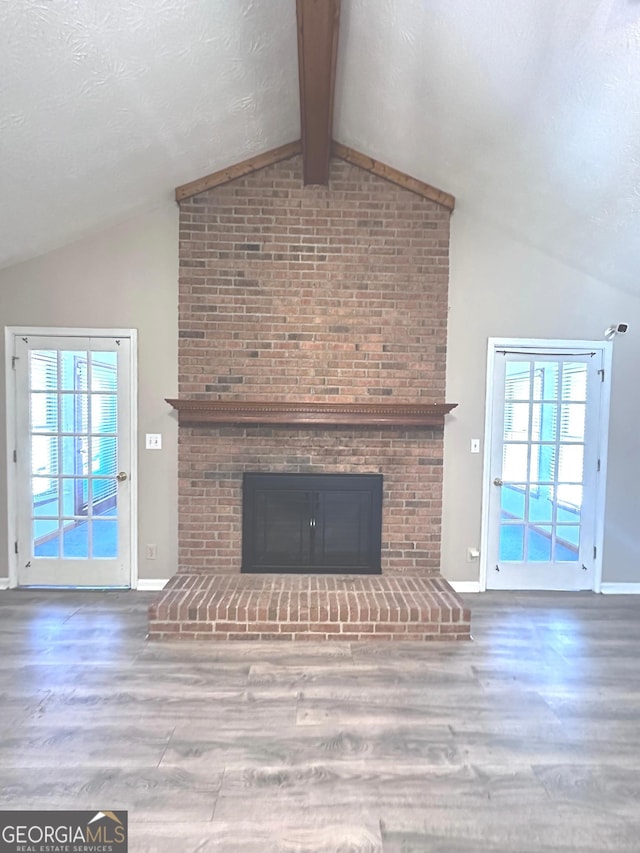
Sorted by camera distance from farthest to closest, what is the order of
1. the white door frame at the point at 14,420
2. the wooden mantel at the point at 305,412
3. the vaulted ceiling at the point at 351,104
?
1. the white door frame at the point at 14,420
2. the wooden mantel at the point at 305,412
3. the vaulted ceiling at the point at 351,104

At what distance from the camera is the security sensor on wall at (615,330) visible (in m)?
3.03

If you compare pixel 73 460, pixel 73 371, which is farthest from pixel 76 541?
pixel 73 371

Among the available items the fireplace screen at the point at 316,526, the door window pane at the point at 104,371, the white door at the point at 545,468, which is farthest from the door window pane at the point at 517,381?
the door window pane at the point at 104,371

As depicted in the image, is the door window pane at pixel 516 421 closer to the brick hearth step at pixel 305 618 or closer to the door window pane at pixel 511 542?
the door window pane at pixel 511 542

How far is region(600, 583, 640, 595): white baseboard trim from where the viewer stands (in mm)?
3160

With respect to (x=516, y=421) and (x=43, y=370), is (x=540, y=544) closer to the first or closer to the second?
(x=516, y=421)

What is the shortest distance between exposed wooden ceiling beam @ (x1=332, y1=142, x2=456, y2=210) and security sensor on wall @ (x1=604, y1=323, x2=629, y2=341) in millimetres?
1540

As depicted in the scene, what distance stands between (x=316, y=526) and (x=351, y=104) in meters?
2.77

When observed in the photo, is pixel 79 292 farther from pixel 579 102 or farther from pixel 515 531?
pixel 515 531

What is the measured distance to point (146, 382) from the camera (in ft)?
9.91

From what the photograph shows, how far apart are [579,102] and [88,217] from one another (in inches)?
115

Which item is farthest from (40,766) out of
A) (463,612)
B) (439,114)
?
(439,114)

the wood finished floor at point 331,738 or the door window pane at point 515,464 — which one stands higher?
the door window pane at point 515,464

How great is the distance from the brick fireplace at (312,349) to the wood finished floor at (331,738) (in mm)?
692
